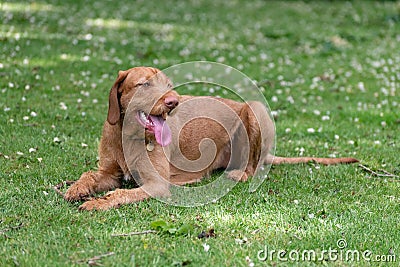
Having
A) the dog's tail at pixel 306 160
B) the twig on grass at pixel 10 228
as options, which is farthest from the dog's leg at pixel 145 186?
the dog's tail at pixel 306 160

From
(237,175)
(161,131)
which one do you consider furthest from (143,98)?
(237,175)

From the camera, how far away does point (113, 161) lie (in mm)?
5828

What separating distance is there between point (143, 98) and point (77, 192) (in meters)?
1.06

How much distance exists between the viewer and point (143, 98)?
5.48 meters

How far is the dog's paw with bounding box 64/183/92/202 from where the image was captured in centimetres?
542

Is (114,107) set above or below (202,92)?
above

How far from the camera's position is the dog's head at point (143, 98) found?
544cm

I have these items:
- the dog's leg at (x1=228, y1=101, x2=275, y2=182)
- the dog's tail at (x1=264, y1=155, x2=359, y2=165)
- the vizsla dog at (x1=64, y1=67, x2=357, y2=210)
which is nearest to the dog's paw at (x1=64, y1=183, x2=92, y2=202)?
the vizsla dog at (x1=64, y1=67, x2=357, y2=210)

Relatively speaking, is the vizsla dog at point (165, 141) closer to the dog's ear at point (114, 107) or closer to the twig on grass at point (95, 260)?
the dog's ear at point (114, 107)

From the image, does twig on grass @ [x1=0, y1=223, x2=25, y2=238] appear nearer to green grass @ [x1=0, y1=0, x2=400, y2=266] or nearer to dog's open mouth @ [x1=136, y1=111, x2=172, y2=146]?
green grass @ [x1=0, y1=0, x2=400, y2=266]

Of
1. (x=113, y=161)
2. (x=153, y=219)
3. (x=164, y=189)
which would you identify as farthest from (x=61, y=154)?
(x=153, y=219)

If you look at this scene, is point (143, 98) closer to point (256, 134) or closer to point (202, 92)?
point (256, 134)

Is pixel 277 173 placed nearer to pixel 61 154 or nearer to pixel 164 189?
pixel 164 189

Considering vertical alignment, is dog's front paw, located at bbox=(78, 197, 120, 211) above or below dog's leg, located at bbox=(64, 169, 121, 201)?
above
